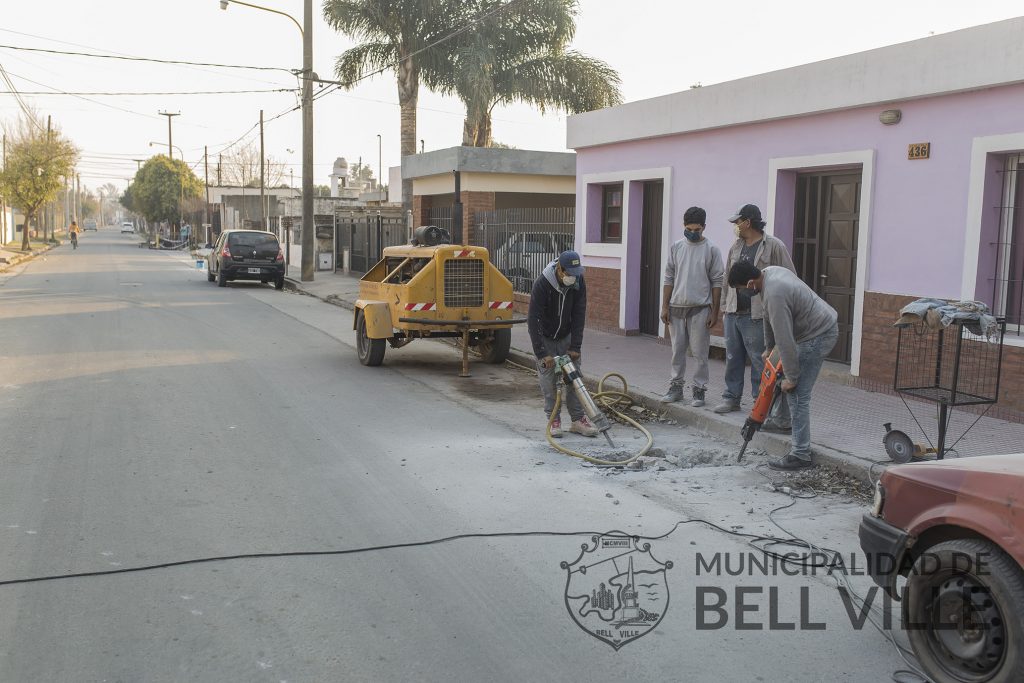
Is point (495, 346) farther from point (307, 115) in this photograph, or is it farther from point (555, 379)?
point (307, 115)

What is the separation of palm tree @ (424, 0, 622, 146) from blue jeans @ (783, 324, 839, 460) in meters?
18.9

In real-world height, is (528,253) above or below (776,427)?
above

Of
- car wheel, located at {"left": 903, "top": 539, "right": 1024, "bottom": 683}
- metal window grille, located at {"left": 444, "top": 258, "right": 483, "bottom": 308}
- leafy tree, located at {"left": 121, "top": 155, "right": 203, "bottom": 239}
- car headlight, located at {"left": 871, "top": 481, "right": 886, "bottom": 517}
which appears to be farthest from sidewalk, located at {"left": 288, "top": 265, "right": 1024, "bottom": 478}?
leafy tree, located at {"left": 121, "top": 155, "right": 203, "bottom": 239}

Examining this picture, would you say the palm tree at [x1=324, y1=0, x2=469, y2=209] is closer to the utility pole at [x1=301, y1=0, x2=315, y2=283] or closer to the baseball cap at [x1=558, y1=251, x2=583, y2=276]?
the utility pole at [x1=301, y1=0, x2=315, y2=283]

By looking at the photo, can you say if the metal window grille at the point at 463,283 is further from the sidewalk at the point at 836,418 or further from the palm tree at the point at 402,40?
the palm tree at the point at 402,40

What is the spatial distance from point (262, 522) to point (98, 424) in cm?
343

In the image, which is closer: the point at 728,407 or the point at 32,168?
the point at 728,407

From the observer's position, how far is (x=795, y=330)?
6.71 m

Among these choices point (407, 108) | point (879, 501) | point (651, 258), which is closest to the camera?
point (879, 501)

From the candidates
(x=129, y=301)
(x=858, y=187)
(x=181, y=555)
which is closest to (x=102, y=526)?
(x=181, y=555)

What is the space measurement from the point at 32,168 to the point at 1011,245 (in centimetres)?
5539

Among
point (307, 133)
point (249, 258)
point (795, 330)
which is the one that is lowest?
point (249, 258)

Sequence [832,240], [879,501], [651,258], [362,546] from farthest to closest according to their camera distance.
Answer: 1. [651,258]
2. [832,240]
3. [362,546]
4. [879,501]

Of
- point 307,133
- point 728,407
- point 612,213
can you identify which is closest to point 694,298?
point 728,407
